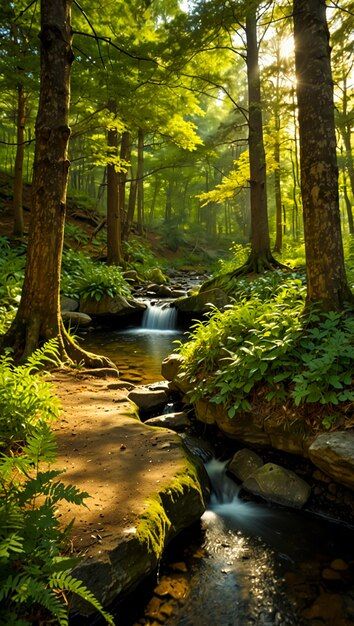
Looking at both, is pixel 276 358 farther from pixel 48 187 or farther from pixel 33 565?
pixel 48 187

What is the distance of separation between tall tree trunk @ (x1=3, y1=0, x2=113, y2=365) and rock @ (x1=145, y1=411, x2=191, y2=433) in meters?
2.27

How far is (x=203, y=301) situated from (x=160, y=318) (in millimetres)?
1859

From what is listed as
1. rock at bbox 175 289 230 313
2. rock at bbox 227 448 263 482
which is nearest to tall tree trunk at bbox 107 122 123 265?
rock at bbox 175 289 230 313

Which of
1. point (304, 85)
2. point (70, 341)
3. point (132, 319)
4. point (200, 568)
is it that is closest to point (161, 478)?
point (200, 568)

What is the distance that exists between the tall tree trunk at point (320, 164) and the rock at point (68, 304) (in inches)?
353

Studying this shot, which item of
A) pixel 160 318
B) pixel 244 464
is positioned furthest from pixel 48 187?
pixel 160 318

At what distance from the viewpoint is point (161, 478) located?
139 inches

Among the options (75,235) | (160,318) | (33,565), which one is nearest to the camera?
(33,565)

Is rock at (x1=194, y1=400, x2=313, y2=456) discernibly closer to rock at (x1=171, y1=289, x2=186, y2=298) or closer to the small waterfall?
the small waterfall

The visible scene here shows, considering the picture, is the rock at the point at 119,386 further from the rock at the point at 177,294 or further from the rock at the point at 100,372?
the rock at the point at 177,294

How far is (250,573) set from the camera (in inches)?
127

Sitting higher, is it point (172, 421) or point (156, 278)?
point (156, 278)

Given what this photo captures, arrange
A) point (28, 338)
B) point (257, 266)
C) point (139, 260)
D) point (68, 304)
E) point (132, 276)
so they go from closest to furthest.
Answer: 1. point (28, 338)
2. point (257, 266)
3. point (68, 304)
4. point (132, 276)
5. point (139, 260)

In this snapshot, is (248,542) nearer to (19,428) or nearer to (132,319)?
(19,428)
